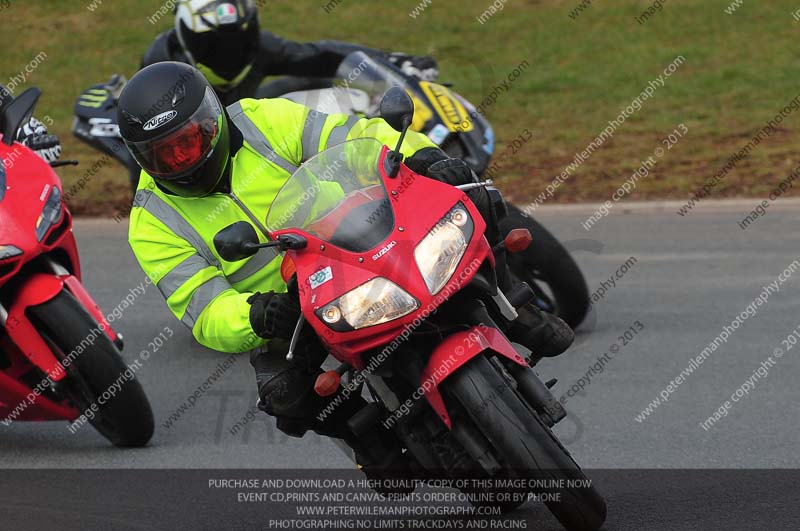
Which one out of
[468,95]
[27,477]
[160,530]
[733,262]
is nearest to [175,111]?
[160,530]

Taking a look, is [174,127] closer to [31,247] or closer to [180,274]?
[180,274]

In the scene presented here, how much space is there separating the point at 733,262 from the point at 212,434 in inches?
160

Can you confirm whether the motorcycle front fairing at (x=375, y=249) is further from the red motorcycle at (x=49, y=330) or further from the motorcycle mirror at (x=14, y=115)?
the motorcycle mirror at (x=14, y=115)

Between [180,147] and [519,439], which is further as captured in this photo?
[180,147]

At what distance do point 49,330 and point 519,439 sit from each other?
8.55 feet

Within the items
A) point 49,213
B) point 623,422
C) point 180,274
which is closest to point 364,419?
point 180,274

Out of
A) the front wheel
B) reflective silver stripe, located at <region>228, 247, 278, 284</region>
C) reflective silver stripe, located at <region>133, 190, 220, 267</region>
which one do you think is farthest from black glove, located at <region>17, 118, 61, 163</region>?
the front wheel

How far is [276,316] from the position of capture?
4.18 m

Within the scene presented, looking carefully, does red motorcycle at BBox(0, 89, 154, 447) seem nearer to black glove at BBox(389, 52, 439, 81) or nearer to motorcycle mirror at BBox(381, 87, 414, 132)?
motorcycle mirror at BBox(381, 87, 414, 132)

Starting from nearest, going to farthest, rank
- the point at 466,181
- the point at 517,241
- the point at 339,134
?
the point at 517,241, the point at 466,181, the point at 339,134

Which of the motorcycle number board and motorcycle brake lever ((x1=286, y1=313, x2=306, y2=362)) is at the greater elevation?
motorcycle brake lever ((x1=286, y1=313, x2=306, y2=362))

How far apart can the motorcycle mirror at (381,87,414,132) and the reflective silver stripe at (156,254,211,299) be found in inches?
33.6

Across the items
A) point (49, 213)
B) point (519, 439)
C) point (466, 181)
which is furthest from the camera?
point (49, 213)

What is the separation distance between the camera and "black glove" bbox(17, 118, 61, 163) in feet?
21.1
